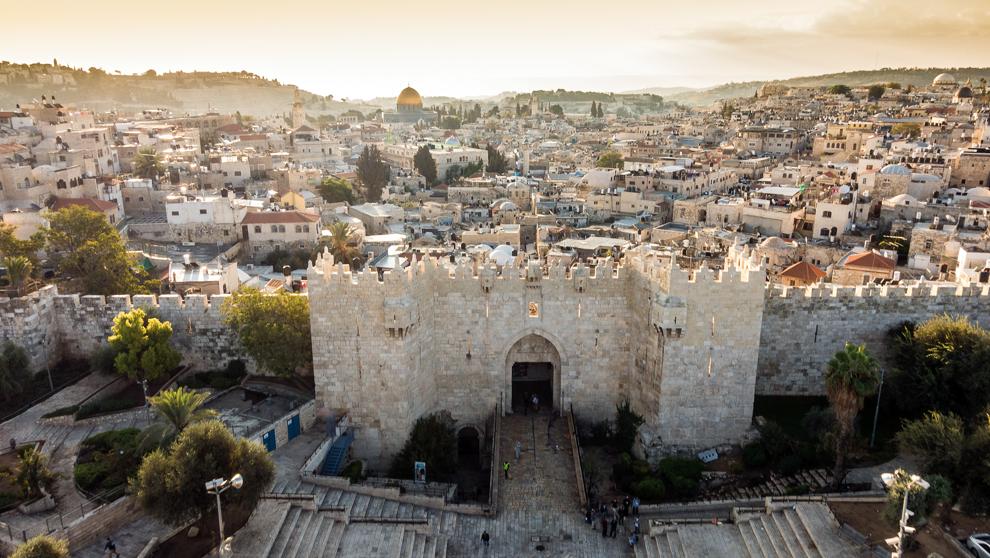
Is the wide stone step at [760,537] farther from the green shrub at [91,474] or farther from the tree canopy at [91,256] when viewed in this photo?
the tree canopy at [91,256]

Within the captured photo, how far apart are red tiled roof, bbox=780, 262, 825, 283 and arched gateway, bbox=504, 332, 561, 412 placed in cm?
1611

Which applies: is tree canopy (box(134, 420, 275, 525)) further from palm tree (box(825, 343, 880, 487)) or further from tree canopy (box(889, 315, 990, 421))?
tree canopy (box(889, 315, 990, 421))

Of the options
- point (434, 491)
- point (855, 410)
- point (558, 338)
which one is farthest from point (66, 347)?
point (855, 410)

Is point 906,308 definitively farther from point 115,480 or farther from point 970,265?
point 115,480

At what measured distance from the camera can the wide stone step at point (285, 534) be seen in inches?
671

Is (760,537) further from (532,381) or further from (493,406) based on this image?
(532,381)

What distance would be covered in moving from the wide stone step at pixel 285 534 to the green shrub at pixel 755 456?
47.1ft

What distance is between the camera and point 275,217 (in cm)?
4778

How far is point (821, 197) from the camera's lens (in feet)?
177

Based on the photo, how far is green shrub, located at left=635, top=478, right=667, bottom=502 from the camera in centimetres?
2147

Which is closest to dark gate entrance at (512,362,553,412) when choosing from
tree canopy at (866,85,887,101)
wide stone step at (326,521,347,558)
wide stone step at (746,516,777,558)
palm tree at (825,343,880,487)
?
wide stone step at (746,516,777,558)

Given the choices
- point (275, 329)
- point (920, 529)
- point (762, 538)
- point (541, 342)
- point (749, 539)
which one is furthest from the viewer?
point (541, 342)

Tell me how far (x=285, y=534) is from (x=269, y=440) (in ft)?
16.6

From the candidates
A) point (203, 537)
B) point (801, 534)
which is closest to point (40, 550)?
point (203, 537)
